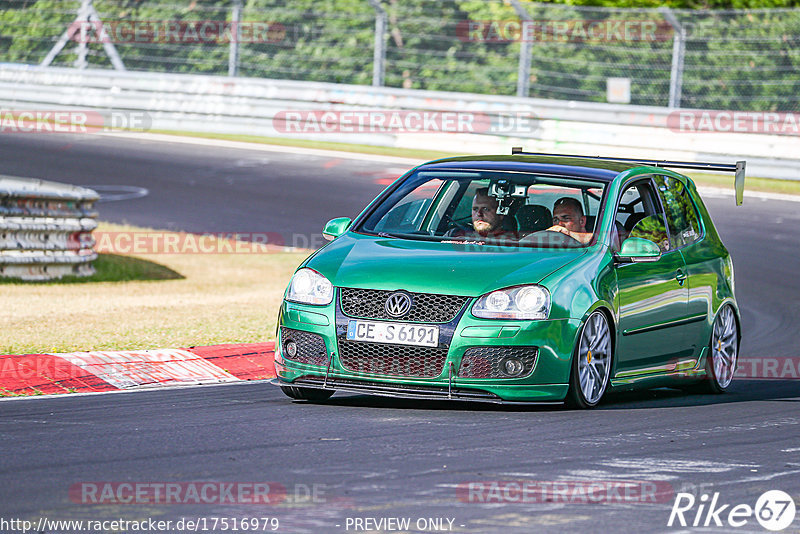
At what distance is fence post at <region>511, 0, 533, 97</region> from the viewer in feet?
79.1

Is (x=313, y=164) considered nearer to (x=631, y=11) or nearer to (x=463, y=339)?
(x=631, y=11)

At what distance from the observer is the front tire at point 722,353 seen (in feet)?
31.8

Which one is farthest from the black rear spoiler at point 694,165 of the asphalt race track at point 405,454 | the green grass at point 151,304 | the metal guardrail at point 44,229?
the metal guardrail at point 44,229

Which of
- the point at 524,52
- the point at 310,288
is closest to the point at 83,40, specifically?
the point at 524,52

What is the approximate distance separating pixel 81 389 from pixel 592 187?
3.50 m

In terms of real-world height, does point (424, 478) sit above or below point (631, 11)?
below

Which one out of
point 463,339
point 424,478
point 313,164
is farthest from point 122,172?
point 424,478

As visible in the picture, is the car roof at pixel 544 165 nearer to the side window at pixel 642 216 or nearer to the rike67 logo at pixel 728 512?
the side window at pixel 642 216

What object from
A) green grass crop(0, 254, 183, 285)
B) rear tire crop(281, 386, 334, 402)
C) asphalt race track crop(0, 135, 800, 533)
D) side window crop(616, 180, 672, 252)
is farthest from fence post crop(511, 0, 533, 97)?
rear tire crop(281, 386, 334, 402)

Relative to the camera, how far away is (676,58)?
911 inches

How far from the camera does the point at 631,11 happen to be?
22.7m

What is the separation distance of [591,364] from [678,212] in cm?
199

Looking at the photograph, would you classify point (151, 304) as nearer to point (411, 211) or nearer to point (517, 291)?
point (411, 211)

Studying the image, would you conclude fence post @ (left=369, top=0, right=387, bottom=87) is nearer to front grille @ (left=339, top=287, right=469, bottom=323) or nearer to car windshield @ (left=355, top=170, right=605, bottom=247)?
car windshield @ (left=355, top=170, right=605, bottom=247)
